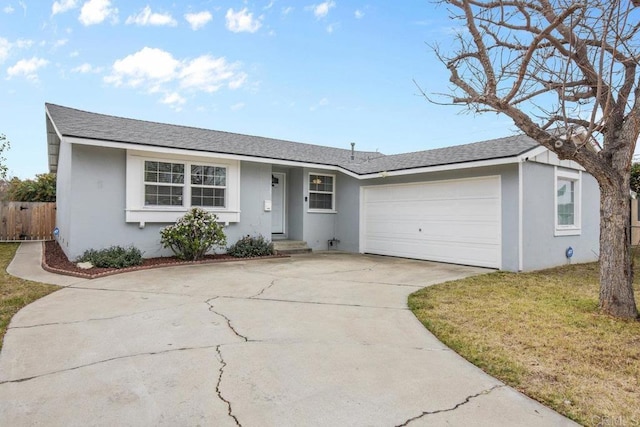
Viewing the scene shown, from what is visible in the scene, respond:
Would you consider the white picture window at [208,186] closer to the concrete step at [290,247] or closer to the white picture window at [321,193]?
the concrete step at [290,247]

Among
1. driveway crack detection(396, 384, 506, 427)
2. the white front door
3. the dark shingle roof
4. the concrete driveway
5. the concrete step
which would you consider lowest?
driveway crack detection(396, 384, 506, 427)

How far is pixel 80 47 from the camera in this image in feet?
43.9

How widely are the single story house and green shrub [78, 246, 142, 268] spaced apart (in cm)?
36

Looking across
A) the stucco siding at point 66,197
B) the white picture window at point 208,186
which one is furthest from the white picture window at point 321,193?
the stucco siding at point 66,197

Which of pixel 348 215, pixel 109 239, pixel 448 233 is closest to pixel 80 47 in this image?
pixel 109 239

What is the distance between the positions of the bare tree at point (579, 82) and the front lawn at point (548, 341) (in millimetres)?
882

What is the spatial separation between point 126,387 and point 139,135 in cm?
871

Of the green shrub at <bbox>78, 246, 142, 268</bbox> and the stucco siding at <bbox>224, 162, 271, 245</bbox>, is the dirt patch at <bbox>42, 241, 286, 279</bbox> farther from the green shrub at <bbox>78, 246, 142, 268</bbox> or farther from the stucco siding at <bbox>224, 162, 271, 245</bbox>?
the stucco siding at <bbox>224, 162, 271, 245</bbox>

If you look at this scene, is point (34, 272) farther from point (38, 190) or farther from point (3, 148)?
point (38, 190)

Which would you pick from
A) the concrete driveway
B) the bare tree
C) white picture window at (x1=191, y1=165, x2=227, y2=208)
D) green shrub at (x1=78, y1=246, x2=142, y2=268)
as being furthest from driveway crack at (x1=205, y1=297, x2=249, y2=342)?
white picture window at (x1=191, y1=165, x2=227, y2=208)

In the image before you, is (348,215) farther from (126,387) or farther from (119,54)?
(126,387)

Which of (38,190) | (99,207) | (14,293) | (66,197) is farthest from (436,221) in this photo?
(38,190)

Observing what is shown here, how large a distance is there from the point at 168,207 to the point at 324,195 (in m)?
5.62

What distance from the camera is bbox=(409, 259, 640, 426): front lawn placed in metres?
3.00
